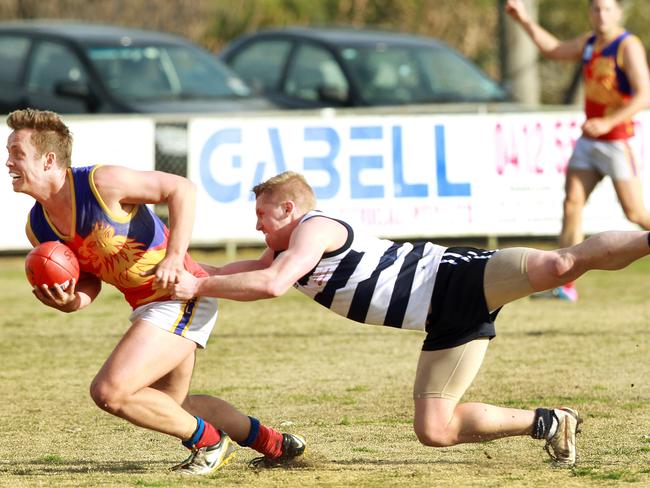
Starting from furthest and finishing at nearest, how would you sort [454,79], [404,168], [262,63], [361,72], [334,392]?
[262,63] < [454,79] < [361,72] < [404,168] < [334,392]

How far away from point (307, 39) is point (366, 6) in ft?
45.8

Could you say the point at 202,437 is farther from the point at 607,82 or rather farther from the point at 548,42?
the point at 548,42

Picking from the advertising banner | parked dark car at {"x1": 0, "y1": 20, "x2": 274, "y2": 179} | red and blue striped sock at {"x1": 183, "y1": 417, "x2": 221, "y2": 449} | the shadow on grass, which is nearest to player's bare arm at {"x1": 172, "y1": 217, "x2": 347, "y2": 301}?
red and blue striped sock at {"x1": 183, "y1": 417, "x2": 221, "y2": 449}

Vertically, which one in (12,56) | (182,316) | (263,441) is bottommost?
(263,441)

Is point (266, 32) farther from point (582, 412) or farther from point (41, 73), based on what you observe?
point (582, 412)

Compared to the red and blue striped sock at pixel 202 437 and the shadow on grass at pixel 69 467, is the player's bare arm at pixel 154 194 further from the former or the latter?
the shadow on grass at pixel 69 467

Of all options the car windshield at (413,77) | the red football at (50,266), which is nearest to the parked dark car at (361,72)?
the car windshield at (413,77)

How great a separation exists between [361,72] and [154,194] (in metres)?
11.0

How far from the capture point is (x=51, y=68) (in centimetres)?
1570

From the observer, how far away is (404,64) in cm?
1706

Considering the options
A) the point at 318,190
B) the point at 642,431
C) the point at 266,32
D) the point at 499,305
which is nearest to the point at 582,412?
the point at 642,431

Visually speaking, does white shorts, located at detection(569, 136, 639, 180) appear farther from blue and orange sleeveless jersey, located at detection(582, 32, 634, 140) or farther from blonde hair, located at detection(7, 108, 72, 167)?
blonde hair, located at detection(7, 108, 72, 167)

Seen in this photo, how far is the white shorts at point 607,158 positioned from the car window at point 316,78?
20.2 feet

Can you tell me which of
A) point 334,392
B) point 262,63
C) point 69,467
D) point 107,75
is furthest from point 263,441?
point 262,63
